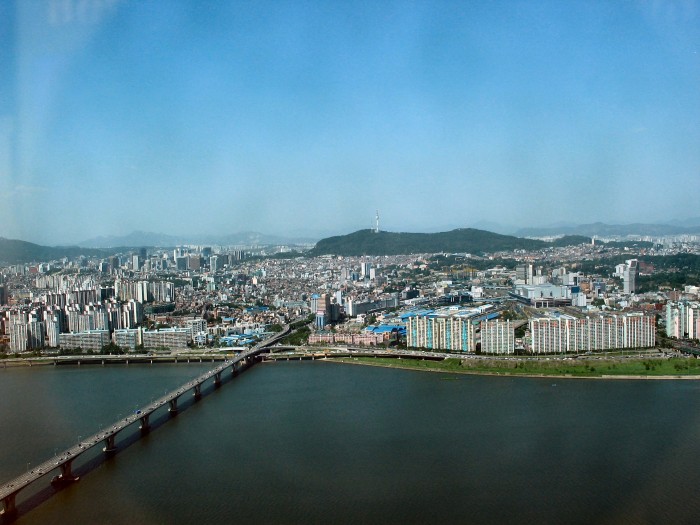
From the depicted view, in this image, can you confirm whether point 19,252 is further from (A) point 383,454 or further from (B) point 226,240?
(B) point 226,240

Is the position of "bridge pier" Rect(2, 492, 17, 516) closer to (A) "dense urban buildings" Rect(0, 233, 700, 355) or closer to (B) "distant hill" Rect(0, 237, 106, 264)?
(B) "distant hill" Rect(0, 237, 106, 264)

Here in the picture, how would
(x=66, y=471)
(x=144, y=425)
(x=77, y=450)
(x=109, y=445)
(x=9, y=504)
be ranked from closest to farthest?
(x=9, y=504), (x=66, y=471), (x=77, y=450), (x=109, y=445), (x=144, y=425)

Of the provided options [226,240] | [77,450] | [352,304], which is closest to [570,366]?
[77,450]

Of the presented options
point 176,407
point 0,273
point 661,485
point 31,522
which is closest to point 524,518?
point 661,485

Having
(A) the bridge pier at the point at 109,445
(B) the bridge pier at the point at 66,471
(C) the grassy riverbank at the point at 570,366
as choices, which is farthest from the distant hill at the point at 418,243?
(B) the bridge pier at the point at 66,471

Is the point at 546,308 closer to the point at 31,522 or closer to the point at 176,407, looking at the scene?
the point at 176,407
